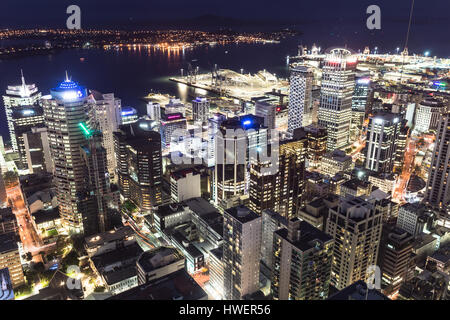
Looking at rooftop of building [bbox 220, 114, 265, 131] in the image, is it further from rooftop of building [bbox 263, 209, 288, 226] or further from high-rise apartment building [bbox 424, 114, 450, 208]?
high-rise apartment building [bbox 424, 114, 450, 208]

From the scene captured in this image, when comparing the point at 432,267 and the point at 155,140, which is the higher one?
the point at 155,140

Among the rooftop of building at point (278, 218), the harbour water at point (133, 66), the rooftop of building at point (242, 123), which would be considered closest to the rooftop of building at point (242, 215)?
the rooftop of building at point (278, 218)

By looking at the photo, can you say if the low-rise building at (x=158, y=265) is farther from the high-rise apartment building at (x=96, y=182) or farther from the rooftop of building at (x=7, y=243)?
the rooftop of building at (x=7, y=243)

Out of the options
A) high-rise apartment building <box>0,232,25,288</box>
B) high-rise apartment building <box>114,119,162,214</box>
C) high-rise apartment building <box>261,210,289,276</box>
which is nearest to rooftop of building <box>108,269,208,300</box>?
high-rise apartment building <box>261,210,289,276</box>

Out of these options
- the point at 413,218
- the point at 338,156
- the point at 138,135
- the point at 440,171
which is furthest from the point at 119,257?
the point at 440,171

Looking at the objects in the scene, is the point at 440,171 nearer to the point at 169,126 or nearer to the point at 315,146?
the point at 315,146

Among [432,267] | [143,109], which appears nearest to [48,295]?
[432,267]

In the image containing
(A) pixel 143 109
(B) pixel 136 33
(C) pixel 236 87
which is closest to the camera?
(A) pixel 143 109

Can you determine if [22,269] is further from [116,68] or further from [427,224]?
[116,68]
